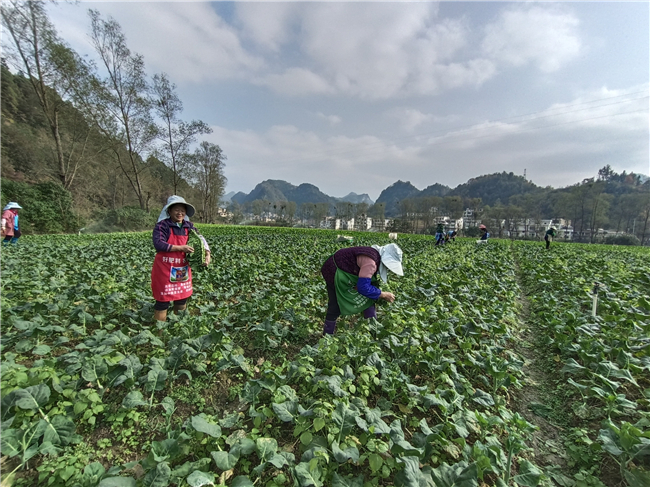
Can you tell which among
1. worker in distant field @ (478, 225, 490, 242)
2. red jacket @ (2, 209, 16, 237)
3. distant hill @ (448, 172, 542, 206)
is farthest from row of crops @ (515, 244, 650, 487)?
distant hill @ (448, 172, 542, 206)

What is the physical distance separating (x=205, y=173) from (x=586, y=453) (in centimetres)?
5527

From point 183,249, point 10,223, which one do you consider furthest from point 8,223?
point 183,249

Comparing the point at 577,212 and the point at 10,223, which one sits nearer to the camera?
the point at 10,223

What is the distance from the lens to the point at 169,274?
3.96 meters

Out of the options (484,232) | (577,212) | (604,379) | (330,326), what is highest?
(577,212)

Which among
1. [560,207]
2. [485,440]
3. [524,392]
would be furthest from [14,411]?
[560,207]

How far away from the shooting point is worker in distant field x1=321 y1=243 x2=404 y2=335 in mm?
3539

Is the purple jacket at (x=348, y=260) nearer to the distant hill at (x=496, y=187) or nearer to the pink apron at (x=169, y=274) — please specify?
the pink apron at (x=169, y=274)

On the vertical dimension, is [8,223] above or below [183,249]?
below

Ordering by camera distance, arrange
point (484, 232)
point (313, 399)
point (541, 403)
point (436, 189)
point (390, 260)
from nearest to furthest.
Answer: point (313, 399), point (541, 403), point (390, 260), point (484, 232), point (436, 189)

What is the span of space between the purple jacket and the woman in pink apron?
205 cm

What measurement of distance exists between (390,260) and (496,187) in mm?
145977

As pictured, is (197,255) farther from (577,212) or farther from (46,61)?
(577,212)

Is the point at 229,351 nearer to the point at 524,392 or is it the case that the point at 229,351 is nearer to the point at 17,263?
the point at 524,392
